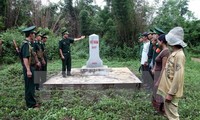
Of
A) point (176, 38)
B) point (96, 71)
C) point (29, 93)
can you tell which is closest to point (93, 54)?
point (96, 71)

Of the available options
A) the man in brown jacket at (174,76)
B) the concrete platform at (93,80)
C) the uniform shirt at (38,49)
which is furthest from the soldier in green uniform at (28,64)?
the man in brown jacket at (174,76)

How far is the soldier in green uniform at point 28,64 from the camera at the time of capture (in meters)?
4.35

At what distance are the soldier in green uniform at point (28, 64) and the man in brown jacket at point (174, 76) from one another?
8.10 ft

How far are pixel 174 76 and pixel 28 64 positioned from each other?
2663 mm

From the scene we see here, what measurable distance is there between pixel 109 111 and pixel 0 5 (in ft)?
39.7

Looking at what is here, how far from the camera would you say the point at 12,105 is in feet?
15.5

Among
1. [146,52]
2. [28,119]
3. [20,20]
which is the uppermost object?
[20,20]

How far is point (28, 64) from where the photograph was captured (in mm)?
4383

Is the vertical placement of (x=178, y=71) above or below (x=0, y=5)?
below

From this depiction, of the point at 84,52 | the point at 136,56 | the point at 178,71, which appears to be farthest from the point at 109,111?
the point at 84,52

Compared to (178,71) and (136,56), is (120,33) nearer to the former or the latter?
(136,56)

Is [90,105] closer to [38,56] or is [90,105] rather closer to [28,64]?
[28,64]

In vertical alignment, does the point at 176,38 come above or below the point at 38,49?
above

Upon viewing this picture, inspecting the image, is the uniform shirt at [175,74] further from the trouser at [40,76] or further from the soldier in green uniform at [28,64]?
the trouser at [40,76]
